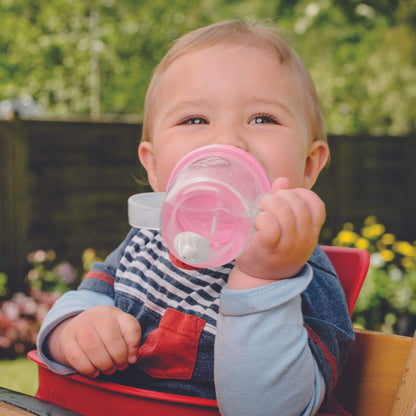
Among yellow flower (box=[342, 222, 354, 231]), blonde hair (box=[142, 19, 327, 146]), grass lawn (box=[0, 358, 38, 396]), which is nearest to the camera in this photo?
blonde hair (box=[142, 19, 327, 146])

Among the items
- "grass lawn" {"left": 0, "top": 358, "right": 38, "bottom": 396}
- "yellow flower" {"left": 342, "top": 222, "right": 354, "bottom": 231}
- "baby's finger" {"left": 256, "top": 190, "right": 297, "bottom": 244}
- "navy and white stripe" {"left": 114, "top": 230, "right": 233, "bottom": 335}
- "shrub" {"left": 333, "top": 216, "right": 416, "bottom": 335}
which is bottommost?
"grass lawn" {"left": 0, "top": 358, "right": 38, "bottom": 396}

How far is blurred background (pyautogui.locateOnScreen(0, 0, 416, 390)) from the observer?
177 inches

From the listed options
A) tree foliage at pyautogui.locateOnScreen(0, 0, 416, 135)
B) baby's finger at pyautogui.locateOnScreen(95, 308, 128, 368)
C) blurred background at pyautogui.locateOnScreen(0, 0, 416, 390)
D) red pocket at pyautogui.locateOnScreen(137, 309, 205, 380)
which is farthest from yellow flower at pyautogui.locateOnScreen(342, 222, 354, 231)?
baby's finger at pyautogui.locateOnScreen(95, 308, 128, 368)

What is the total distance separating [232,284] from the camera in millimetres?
1132

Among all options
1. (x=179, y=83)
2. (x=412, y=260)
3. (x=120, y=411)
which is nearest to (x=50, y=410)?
(x=120, y=411)

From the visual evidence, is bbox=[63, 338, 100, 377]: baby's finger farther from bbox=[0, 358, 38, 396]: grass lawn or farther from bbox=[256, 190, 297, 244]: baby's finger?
bbox=[0, 358, 38, 396]: grass lawn

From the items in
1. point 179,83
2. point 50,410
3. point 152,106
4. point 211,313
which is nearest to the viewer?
point 50,410

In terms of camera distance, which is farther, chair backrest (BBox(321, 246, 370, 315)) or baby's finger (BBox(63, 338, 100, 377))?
chair backrest (BBox(321, 246, 370, 315))

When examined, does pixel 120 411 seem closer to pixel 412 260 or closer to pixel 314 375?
pixel 314 375

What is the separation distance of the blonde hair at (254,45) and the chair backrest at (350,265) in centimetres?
33

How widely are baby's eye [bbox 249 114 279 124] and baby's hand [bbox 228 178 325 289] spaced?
313mm

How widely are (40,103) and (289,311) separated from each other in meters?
8.76

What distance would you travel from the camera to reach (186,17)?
8.21 meters

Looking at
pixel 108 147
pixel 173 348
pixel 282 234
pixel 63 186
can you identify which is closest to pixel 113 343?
pixel 173 348
